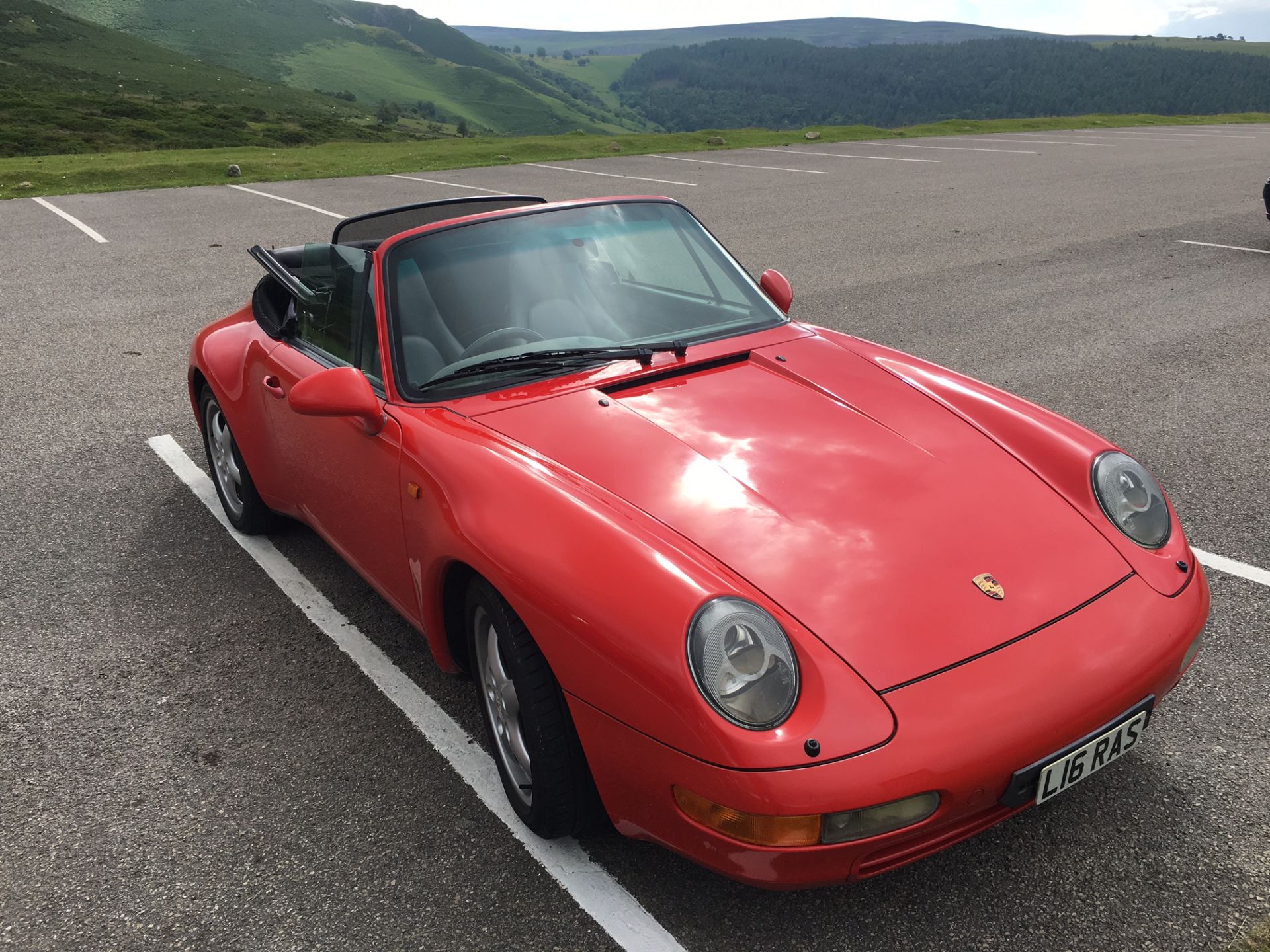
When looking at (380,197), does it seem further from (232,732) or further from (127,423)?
(232,732)

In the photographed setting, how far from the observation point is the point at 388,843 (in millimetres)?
2420

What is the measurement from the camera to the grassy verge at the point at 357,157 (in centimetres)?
1672

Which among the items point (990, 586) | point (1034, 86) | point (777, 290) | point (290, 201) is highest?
point (1034, 86)

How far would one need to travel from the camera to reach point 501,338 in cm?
298

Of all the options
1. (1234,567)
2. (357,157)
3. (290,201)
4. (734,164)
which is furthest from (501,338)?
(357,157)

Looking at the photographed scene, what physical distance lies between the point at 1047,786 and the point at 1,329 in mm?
8116

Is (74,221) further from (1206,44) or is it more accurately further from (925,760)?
(1206,44)

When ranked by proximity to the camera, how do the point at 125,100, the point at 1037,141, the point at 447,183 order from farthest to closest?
the point at 125,100
the point at 1037,141
the point at 447,183

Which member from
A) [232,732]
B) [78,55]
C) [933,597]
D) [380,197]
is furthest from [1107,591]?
[78,55]

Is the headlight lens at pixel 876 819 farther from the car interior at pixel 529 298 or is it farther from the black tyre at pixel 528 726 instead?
the car interior at pixel 529 298

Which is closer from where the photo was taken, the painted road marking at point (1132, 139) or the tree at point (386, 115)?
the painted road marking at point (1132, 139)

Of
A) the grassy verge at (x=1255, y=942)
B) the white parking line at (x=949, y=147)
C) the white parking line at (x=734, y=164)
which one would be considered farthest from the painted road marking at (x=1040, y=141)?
the grassy verge at (x=1255, y=942)

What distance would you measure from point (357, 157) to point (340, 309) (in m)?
19.0

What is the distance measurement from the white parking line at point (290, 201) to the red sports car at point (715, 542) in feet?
33.4
